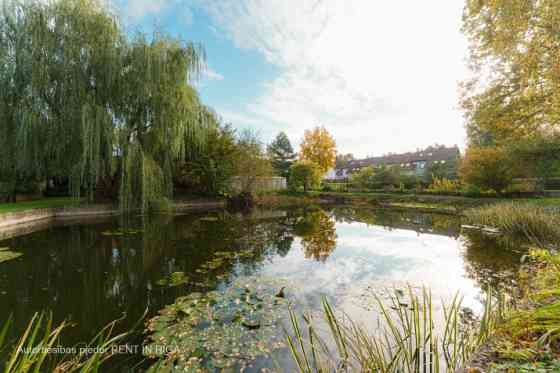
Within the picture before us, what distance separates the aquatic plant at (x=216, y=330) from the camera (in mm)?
2350

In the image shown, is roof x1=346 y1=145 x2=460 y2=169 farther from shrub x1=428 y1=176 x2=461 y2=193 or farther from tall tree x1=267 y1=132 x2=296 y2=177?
shrub x1=428 y1=176 x2=461 y2=193

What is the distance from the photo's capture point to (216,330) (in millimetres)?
2791

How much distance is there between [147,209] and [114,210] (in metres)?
2.85

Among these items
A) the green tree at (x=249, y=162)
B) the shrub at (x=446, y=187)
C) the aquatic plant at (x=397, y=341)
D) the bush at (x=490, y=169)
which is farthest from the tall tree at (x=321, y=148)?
the aquatic plant at (x=397, y=341)

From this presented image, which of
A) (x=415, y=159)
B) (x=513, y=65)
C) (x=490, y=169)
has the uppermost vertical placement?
(x=513, y=65)

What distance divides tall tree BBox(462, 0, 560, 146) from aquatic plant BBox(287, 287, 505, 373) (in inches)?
294

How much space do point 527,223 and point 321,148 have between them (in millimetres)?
23939

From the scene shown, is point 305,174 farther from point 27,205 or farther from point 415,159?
point 415,159

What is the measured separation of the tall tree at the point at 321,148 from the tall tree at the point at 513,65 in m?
19.7

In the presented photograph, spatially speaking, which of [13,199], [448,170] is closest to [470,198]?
[448,170]

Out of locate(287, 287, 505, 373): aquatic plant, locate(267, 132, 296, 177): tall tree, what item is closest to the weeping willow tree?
locate(287, 287, 505, 373): aquatic plant

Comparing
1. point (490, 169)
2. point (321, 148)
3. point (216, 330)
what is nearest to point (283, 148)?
point (321, 148)

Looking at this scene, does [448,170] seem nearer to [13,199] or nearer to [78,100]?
[78,100]

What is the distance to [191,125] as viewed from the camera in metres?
12.1
